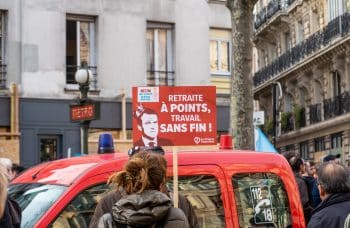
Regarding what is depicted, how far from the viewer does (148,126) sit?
24.6 feet

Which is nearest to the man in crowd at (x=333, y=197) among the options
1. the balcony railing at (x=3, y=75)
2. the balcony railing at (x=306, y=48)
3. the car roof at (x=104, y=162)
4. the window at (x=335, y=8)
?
the car roof at (x=104, y=162)

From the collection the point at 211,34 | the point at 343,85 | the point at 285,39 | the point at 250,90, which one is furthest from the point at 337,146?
the point at 250,90

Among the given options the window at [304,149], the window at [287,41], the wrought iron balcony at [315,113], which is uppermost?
the window at [287,41]

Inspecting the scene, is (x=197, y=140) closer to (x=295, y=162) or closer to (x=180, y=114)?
(x=180, y=114)

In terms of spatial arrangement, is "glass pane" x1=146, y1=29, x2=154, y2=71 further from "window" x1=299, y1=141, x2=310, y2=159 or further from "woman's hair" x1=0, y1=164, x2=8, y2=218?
"window" x1=299, y1=141, x2=310, y2=159

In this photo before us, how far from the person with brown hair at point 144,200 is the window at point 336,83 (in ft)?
114

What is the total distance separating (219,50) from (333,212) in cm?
1712

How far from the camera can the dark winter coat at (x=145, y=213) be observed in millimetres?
4305

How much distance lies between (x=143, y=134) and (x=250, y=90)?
24.0 ft

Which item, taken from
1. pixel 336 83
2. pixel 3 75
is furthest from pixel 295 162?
pixel 336 83

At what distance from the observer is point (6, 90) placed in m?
19.2

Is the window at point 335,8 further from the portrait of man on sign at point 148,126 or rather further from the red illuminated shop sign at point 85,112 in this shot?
the portrait of man on sign at point 148,126

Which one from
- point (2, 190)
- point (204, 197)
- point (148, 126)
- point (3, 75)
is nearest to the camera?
point (2, 190)

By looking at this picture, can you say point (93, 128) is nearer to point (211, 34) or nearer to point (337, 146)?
point (211, 34)
